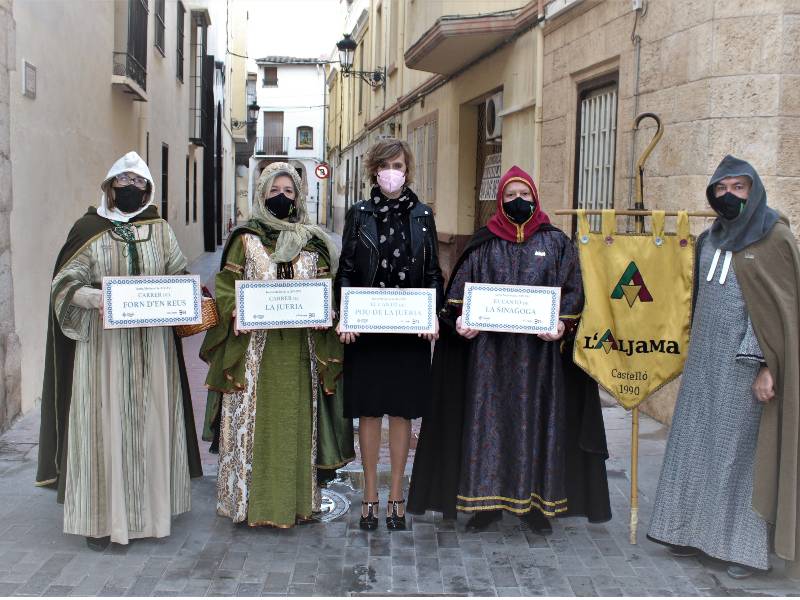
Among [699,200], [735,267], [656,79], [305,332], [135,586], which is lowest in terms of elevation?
[135,586]

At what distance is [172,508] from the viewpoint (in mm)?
4305

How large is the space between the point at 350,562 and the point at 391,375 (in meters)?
0.92

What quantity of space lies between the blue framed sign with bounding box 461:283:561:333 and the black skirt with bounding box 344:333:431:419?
0.42 metres

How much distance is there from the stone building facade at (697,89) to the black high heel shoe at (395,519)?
2.90 meters

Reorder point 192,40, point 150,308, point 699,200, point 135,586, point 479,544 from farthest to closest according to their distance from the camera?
point 192,40 → point 699,200 → point 479,544 → point 150,308 → point 135,586

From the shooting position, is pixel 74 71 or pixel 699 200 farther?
pixel 74 71

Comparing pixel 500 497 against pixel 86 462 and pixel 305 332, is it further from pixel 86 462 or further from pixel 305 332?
pixel 86 462

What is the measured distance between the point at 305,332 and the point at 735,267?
6.83 ft

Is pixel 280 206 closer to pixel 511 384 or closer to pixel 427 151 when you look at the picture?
pixel 511 384

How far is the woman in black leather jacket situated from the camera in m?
4.27

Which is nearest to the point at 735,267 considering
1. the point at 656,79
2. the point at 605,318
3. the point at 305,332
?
the point at 605,318

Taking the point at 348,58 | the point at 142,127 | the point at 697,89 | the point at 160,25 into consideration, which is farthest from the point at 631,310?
the point at 348,58

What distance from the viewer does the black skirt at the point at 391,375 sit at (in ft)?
14.1

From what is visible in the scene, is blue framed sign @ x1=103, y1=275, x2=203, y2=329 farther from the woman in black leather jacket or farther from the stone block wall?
the stone block wall
